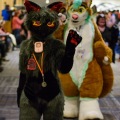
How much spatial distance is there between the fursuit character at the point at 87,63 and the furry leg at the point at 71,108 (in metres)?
0.10

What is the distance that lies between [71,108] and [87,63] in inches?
25.2

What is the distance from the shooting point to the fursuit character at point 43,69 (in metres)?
2.69

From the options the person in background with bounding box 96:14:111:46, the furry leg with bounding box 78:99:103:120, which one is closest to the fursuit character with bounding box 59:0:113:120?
the furry leg with bounding box 78:99:103:120

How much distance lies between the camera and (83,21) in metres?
4.28

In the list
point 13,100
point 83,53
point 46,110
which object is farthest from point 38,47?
point 13,100

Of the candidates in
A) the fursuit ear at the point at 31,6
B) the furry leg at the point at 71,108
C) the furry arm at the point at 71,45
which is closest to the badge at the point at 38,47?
the furry arm at the point at 71,45

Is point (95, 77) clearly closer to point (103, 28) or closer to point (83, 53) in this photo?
point (83, 53)

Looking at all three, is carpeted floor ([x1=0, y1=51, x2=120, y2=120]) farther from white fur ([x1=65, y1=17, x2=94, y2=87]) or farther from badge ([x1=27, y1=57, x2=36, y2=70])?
badge ([x1=27, y1=57, x2=36, y2=70])

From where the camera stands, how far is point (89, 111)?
4.15 metres

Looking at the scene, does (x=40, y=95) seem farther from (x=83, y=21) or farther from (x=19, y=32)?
(x=19, y=32)

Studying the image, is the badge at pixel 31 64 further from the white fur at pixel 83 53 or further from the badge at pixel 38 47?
the white fur at pixel 83 53

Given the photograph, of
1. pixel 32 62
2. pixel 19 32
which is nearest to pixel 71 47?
pixel 32 62

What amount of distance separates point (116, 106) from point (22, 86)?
259 centimetres

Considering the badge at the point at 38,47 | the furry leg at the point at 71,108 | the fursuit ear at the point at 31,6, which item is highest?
the fursuit ear at the point at 31,6
